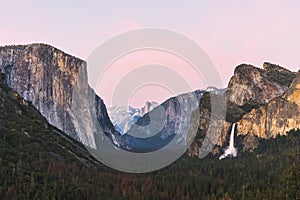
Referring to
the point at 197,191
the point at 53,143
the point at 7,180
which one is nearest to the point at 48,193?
the point at 7,180

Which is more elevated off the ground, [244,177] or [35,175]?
[244,177]

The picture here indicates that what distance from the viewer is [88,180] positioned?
474 ft

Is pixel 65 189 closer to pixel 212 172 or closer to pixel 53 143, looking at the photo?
pixel 53 143

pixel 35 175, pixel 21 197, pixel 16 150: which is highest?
pixel 16 150

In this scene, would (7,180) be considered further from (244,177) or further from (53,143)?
→ (244,177)

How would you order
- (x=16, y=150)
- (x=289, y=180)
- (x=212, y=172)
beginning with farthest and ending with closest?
(x=212, y=172), (x=16, y=150), (x=289, y=180)

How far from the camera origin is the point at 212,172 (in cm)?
18575

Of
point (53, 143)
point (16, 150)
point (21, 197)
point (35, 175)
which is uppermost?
point (53, 143)

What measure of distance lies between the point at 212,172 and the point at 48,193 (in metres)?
92.1

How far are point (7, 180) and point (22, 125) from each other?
7469cm

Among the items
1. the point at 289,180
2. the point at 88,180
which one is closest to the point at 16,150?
the point at 88,180

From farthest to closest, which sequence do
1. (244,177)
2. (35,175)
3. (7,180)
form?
(244,177)
(35,175)
(7,180)

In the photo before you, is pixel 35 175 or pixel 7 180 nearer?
pixel 7 180

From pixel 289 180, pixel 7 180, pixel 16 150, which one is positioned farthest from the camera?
pixel 16 150
